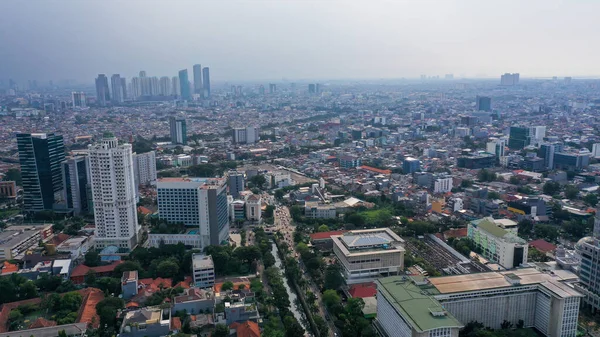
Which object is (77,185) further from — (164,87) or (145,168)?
(164,87)

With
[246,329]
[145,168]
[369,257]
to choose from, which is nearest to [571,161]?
[369,257]

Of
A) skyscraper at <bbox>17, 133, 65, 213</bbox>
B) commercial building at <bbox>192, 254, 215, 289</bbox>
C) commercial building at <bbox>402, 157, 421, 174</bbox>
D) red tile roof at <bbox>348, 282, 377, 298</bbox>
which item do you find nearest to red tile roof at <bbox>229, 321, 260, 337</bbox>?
commercial building at <bbox>192, 254, 215, 289</bbox>

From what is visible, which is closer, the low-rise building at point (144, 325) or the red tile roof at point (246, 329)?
the red tile roof at point (246, 329)

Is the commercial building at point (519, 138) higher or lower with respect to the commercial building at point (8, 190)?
higher

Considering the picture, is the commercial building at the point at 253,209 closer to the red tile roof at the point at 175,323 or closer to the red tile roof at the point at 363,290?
the red tile roof at the point at 363,290

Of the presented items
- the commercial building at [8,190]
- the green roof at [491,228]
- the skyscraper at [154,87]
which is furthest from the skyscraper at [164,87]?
the green roof at [491,228]

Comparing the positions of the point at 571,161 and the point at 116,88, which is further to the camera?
the point at 116,88

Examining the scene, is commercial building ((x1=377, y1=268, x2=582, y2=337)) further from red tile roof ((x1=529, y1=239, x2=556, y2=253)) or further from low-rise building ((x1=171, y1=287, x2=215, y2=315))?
red tile roof ((x1=529, y1=239, x2=556, y2=253))
